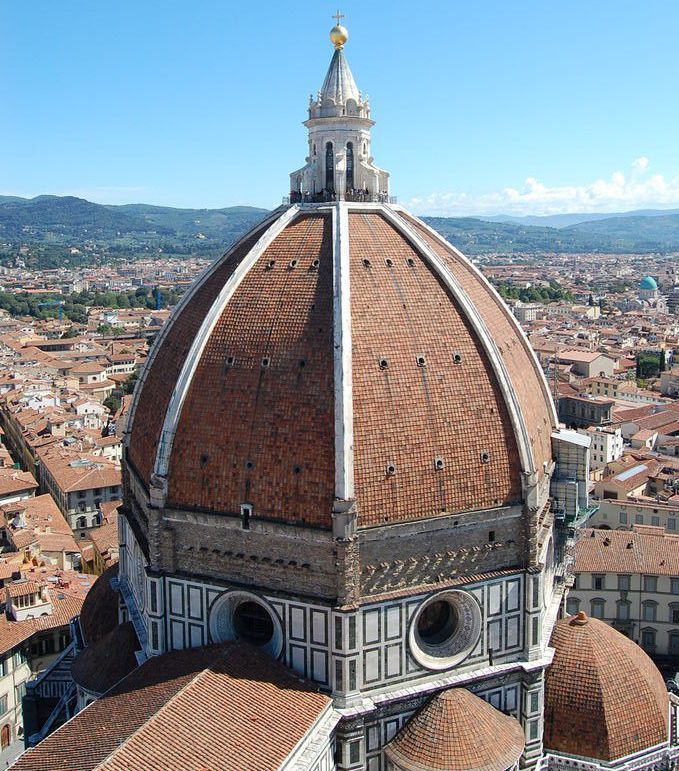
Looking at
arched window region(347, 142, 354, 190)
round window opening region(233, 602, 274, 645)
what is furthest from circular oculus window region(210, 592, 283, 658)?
arched window region(347, 142, 354, 190)

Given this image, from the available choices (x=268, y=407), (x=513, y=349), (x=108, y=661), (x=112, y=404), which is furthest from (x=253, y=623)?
(x=112, y=404)

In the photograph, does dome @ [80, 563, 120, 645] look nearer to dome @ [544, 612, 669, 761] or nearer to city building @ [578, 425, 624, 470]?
dome @ [544, 612, 669, 761]

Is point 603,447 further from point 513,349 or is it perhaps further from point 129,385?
point 129,385

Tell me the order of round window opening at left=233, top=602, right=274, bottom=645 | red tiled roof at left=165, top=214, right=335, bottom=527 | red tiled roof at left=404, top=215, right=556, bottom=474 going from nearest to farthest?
1. red tiled roof at left=165, top=214, right=335, bottom=527
2. round window opening at left=233, top=602, right=274, bottom=645
3. red tiled roof at left=404, top=215, right=556, bottom=474

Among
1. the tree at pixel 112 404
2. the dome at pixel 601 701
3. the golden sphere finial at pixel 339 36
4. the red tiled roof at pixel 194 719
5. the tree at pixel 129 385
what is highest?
the golden sphere finial at pixel 339 36

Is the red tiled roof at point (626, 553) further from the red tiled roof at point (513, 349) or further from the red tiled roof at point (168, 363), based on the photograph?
Result: the red tiled roof at point (168, 363)

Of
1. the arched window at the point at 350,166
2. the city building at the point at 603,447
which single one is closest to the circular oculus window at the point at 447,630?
the arched window at the point at 350,166
